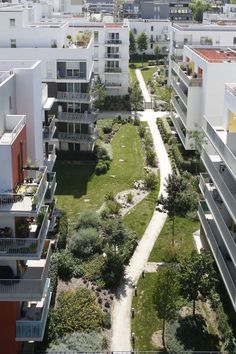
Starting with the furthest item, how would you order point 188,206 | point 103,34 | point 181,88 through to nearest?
point 103,34
point 181,88
point 188,206

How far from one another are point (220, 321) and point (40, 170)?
13.7 metres

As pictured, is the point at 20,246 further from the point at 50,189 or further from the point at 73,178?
the point at 73,178

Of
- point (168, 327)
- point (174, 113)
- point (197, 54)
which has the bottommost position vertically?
point (168, 327)

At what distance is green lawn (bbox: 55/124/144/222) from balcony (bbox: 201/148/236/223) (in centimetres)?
1398

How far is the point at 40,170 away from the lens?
30.5 m

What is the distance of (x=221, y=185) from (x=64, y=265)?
1205 centimetres

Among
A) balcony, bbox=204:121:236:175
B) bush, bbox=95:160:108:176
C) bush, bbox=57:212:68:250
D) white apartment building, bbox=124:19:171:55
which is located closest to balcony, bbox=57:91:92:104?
bush, bbox=95:160:108:176

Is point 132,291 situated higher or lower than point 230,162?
lower

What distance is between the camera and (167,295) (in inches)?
1184

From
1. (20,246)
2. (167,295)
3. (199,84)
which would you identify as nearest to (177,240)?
(167,295)

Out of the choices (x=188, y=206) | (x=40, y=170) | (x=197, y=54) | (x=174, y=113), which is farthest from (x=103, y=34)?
(x=40, y=170)

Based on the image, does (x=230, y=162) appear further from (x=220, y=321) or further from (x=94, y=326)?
(x=94, y=326)

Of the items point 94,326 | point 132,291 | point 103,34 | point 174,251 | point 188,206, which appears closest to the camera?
point 94,326

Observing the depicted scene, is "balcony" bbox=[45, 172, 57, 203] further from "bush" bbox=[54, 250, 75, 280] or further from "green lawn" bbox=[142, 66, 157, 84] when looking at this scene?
"green lawn" bbox=[142, 66, 157, 84]
